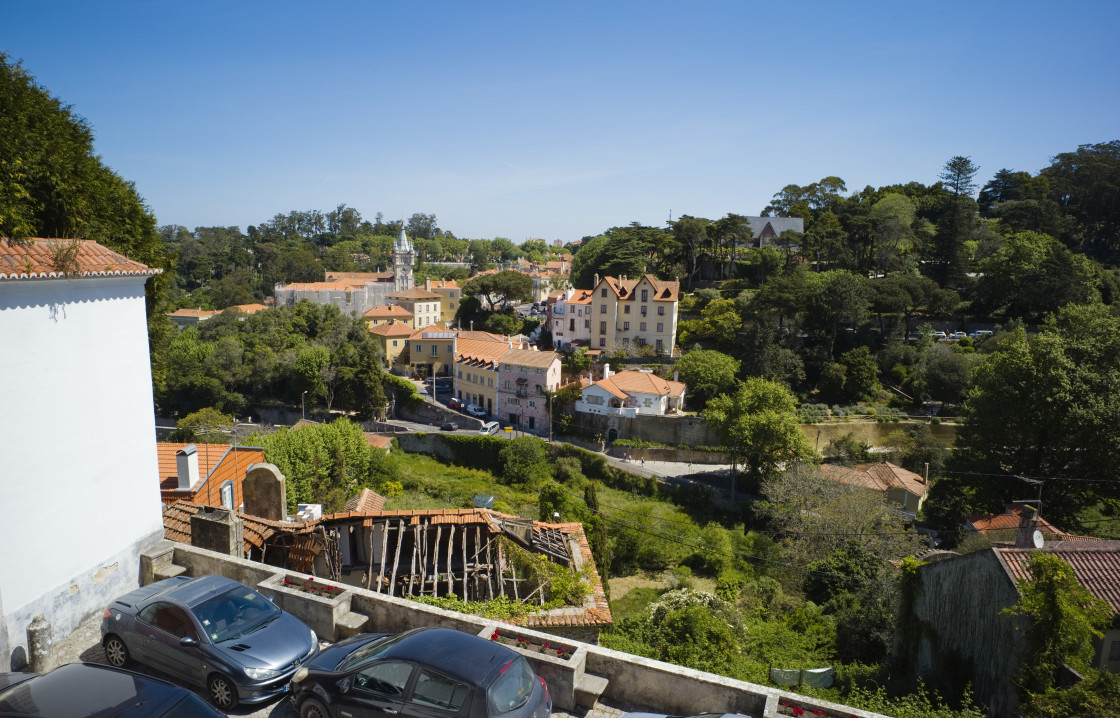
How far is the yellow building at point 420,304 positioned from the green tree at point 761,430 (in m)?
39.4

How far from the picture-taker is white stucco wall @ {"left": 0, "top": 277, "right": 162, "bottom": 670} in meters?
5.45

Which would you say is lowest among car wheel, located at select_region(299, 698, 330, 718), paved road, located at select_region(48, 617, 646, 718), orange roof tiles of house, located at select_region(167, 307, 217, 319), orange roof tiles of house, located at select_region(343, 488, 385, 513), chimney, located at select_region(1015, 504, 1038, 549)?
orange roof tiles of house, located at select_region(343, 488, 385, 513)

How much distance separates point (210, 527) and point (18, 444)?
2.86 metres

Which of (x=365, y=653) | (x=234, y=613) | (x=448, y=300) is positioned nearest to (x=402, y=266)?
(x=448, y=300)

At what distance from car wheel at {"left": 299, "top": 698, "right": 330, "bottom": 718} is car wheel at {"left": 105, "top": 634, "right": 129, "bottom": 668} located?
2.13 meters

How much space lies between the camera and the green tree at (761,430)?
30.2 metres

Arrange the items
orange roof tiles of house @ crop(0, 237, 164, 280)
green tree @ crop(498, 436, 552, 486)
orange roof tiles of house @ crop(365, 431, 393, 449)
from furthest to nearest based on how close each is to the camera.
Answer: orange roof tiles of house @ crop(365, 431, 393, 449) → green tree @ crop(498, 436, 552, 486) → orange roof tiles of house @ crop(0, 237, 164, 280)

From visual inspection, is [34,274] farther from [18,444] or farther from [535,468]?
[535,468]

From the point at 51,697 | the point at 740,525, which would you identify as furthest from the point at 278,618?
the point at 740,525

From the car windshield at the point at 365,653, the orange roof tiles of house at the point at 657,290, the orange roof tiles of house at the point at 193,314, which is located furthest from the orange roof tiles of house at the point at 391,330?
the car windshield at the point at 365,653

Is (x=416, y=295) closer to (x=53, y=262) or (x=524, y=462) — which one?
(x=524, y=462)

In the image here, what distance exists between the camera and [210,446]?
1689 cm

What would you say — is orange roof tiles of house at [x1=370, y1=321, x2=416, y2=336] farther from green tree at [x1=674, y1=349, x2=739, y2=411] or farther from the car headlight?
the car headlight

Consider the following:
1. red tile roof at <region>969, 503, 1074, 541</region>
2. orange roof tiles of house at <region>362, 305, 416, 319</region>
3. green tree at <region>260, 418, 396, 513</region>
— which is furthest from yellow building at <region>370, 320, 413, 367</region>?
red tile roof at <region>969, 503, 1074, 541</region>
